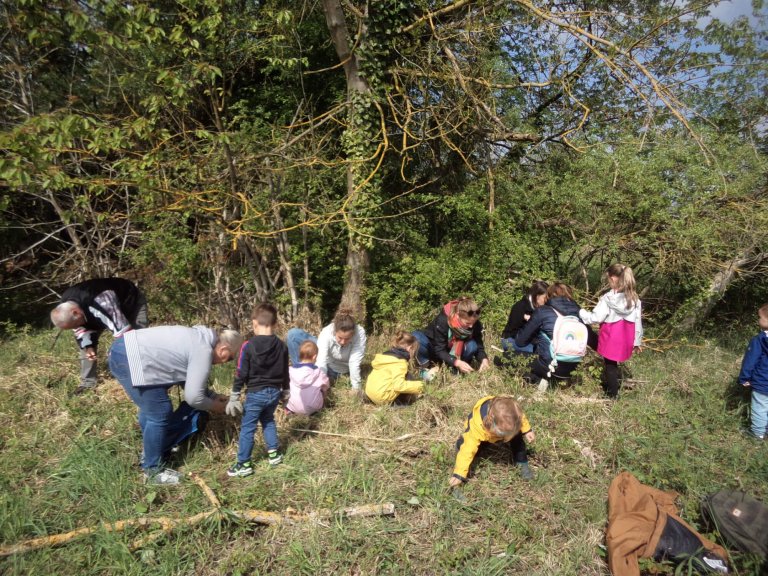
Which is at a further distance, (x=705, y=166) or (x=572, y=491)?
(x=705, y=166)

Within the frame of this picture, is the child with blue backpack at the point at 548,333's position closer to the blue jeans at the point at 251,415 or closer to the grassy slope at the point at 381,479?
the grassy slope at the point at 381,479

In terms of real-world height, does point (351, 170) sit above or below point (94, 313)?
above

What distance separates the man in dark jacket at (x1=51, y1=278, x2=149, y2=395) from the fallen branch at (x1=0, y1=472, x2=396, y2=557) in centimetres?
199

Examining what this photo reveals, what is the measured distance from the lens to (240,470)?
344cm

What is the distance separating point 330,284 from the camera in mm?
6926

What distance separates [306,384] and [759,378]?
411 cm

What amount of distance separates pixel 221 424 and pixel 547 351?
339 cm

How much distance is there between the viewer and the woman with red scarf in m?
4.89

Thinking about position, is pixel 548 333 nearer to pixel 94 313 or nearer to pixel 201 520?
pixel 201 520

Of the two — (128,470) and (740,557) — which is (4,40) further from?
(740,557)

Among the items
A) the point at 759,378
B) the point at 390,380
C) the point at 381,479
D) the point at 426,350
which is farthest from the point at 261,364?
the point at 759,378

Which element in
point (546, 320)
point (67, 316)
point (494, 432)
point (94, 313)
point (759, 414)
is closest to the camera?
point (494, 432)

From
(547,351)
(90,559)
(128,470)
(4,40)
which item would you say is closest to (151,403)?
(128,470)

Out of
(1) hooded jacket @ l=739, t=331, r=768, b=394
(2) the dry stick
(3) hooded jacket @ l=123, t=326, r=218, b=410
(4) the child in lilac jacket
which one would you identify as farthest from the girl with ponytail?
(2) the dry stick
